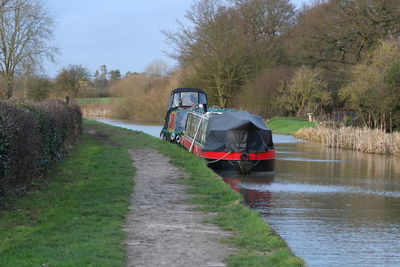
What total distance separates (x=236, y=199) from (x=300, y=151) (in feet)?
54.5

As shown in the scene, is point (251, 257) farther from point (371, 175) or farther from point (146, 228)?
point (371, 175)

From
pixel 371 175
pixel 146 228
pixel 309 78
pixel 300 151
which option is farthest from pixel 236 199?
pixel 309 78

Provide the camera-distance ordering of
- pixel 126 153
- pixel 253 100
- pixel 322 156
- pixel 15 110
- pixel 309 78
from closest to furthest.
Answer: pixel 15 110 → pixel 126 153 → pixel 322 156 → pixel 309 78 → pixel 253 100

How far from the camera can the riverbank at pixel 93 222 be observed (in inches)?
264

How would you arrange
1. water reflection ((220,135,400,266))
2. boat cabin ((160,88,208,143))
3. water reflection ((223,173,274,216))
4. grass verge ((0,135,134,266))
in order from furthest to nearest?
boat cabin ((160,88,208,143))
water reflection ((223,173,274,216))
water reflection ((220,135,400,266))
grass verge ((0,135,134,266))

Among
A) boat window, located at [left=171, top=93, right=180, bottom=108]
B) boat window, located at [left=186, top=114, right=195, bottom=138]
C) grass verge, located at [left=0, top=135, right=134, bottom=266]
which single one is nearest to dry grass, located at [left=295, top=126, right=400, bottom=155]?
boat window, located at [left=171, top=93, right=180, bottom=108]

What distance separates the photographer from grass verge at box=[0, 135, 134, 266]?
21.5ft

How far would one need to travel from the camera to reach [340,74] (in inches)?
1681

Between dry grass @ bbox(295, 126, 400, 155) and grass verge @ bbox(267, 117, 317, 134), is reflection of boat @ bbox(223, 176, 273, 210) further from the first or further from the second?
grass verge @ bbox(267, 117, 317, 134)

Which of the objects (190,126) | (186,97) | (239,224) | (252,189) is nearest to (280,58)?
(186,97)

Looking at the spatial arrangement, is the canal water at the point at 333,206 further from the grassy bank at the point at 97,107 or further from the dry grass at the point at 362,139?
the grassy bank at the point at 97,107

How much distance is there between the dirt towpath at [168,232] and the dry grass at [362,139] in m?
15.1

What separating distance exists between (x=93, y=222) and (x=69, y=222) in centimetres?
34

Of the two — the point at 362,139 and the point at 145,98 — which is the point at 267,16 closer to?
the point at 145,98
